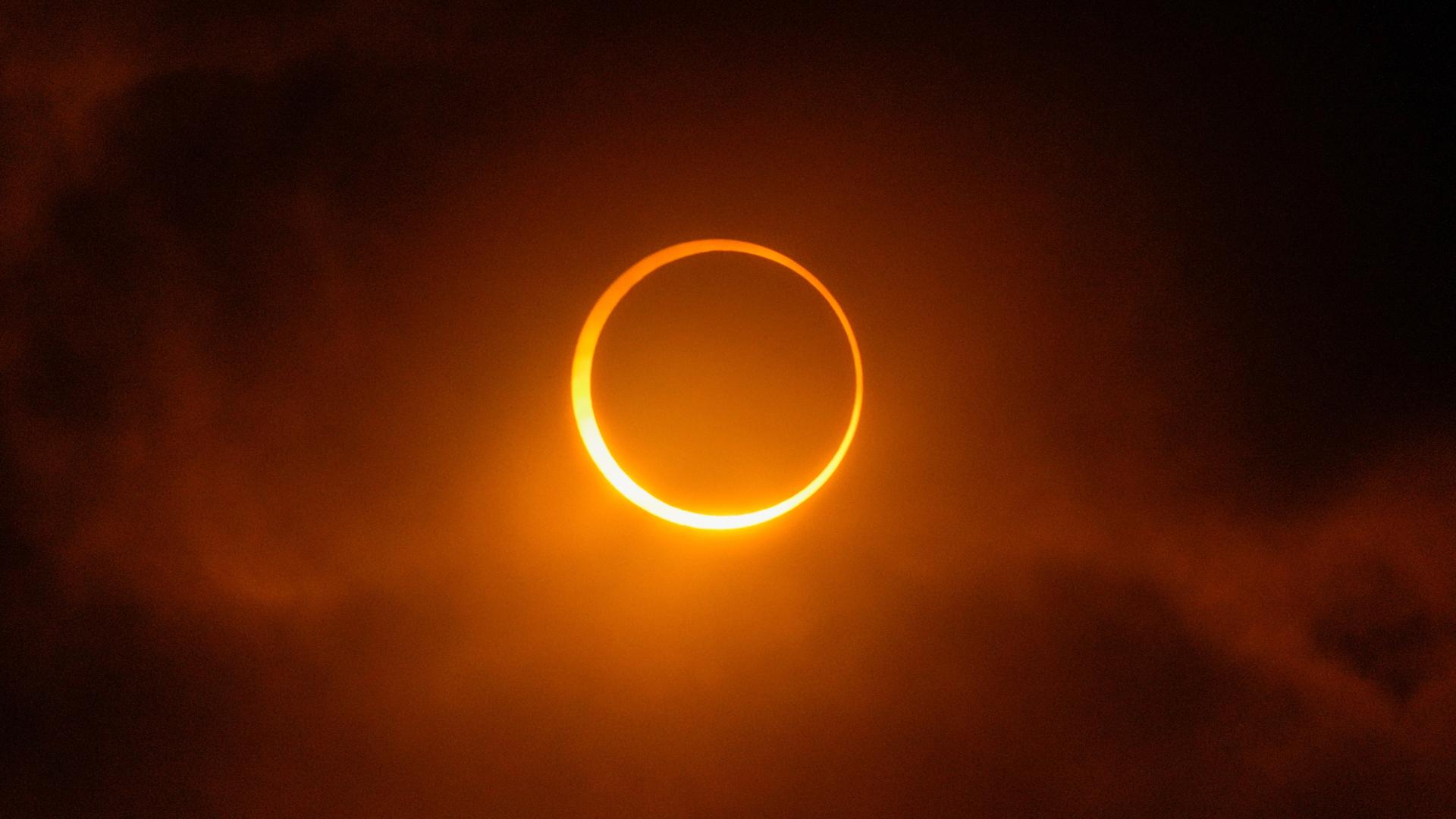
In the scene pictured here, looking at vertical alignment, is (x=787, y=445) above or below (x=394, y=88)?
below

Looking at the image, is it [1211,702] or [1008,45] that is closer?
[1008,45]

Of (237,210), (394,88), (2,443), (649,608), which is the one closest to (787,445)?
(649,608)

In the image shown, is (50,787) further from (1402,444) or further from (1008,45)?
(1402,444)

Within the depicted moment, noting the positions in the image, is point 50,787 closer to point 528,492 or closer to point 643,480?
A: point 528,492

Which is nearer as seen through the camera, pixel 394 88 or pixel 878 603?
pixel 394 88

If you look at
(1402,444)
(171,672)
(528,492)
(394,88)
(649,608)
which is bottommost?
(171,672)

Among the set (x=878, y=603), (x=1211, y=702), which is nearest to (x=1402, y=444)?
(x=1211, y=702)
